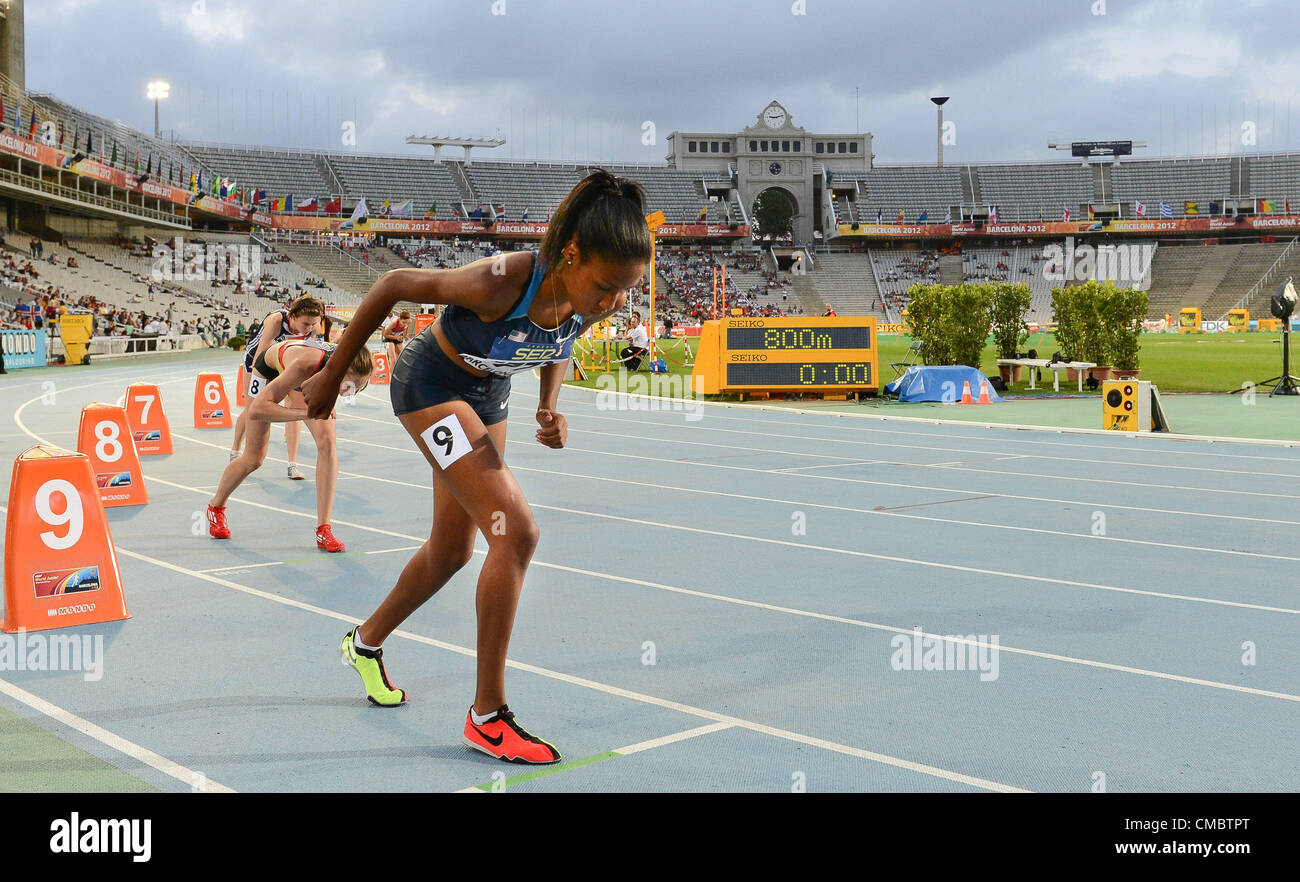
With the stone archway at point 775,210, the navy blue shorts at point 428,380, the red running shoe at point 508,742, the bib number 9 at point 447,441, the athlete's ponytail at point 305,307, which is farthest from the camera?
the stone archway at point 775,210

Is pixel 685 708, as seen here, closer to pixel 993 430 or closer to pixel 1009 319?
pixel 993 430

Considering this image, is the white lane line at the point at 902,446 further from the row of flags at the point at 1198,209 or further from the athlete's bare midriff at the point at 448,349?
the row of flags at the point at 1198,209

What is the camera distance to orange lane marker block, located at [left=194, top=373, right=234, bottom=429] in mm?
17625

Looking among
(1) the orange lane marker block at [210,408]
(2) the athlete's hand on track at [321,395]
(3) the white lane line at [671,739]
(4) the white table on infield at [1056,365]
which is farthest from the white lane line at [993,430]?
(2) the athlete's hand on track at [321,395]

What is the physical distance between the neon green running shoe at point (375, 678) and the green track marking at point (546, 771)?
0.96 meters

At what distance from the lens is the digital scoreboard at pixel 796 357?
24047 mm

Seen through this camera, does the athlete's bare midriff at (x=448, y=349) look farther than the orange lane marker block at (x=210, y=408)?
No

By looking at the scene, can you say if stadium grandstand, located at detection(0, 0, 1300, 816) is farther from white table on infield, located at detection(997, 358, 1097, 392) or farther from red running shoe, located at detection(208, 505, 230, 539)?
white table on infield, located at detection(997, 358, 1097, 392)

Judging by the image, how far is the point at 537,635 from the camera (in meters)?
→ 5.80

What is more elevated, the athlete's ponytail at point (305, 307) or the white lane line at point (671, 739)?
the athlete's ponytail at point (305, 307)
